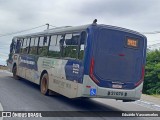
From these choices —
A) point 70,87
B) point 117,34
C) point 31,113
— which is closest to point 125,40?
point 117,34

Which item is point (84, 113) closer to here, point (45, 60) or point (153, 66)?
point (45, 60)

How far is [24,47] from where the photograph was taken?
21703 mm

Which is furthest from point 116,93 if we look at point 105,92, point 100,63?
point 100,63

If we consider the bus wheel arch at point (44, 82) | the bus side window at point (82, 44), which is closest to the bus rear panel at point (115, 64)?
the bus side window at point (82, 44)

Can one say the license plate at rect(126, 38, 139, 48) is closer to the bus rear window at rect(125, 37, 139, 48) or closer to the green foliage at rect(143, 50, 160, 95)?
the bus rear window at rect(125, 37, 139, 48)

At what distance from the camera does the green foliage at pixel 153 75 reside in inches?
1226

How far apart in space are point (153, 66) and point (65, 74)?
1999cm

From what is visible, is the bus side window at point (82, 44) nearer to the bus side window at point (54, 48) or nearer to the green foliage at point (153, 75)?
the bus side window at point (54, 48)

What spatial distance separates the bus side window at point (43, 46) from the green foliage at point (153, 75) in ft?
49.2

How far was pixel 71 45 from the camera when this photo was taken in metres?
13.8

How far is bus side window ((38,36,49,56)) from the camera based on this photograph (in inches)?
672

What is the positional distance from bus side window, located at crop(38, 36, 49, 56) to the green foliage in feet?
49.2

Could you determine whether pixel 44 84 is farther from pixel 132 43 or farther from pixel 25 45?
pixel 25 45

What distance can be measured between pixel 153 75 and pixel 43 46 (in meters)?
16.9
